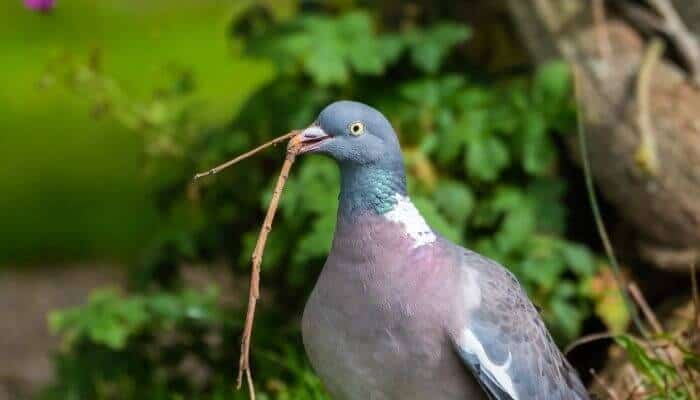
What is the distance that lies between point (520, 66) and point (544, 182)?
55 centimetres

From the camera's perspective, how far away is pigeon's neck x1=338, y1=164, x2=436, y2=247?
1994 millimetres

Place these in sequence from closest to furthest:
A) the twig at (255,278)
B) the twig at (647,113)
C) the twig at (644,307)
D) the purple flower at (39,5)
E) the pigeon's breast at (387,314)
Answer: the twig at (255,278) < the pigeon's breast at (387,314) < the twig at (644,307) < the purple flower at (39,5) < the twig at (647,113)

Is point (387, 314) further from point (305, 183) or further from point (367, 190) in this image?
point (305, 183)

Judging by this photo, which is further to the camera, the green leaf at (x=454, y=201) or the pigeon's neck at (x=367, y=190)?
the green leaf at (x=454, y=201)

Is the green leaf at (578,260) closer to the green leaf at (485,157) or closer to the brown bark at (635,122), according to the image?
the brown bark at (635,122)

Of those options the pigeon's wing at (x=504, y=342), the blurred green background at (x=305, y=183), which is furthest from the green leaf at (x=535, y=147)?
the pigeon's wing at (x=504, y=342)

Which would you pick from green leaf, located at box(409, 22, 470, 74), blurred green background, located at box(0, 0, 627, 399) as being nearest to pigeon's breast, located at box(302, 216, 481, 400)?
blurred green background, located at box(0, 0, 627, 399)

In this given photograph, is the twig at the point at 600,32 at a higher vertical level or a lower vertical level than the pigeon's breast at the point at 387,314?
higher

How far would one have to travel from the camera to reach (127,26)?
6.88 metres

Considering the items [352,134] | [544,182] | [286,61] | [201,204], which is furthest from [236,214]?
[352,134]

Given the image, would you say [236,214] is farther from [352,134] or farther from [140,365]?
[352,134]

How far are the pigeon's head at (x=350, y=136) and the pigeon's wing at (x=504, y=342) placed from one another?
0.95 ft

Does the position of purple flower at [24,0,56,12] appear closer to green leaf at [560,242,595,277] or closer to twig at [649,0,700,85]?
green leaf at [560,242,595,277]

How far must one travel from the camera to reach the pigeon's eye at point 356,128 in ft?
Answer: 6.45
